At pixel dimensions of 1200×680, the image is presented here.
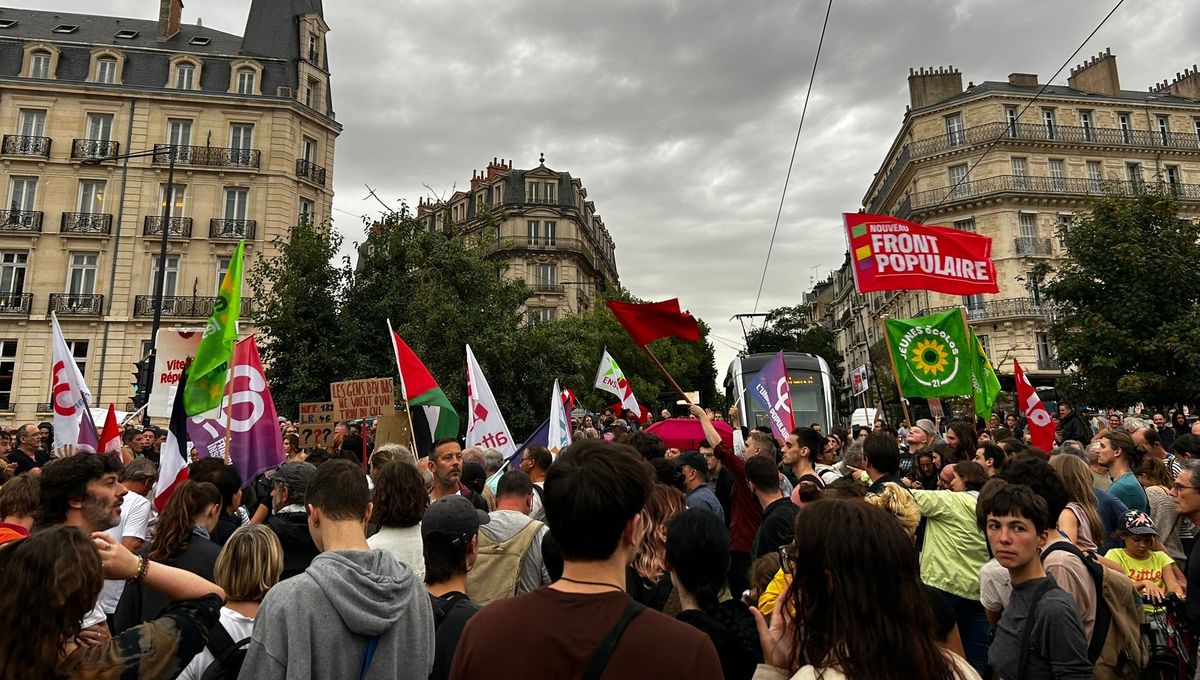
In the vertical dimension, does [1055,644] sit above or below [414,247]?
below

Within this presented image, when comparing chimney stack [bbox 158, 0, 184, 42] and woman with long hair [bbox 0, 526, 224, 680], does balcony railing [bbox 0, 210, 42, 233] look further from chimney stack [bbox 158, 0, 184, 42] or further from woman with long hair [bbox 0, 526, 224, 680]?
woman with long hair [bbox 0, 526, 224, 680]

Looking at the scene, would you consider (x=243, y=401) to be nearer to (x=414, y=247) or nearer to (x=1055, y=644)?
(x=1055, y=644)

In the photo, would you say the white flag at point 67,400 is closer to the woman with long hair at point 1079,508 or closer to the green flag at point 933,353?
the woman with long hair at point 1079,508

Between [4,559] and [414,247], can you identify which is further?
[414,247]

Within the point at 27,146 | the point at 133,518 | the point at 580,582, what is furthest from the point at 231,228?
the point at 580,582

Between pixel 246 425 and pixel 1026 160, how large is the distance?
45171mm

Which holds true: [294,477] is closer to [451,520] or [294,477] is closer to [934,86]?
[451,520]

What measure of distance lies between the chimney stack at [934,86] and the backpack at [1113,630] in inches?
1841

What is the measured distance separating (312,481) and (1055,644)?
283 centimetres

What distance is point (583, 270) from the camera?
5616 centimetres

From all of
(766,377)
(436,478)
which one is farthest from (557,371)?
(436,478)

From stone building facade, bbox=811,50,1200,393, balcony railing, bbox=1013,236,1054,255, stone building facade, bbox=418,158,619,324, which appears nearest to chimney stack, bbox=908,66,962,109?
stone building facade, bbox=811,50,1200,393

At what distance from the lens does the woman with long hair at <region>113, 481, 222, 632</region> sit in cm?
311

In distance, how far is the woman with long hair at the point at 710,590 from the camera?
253 centimetres
